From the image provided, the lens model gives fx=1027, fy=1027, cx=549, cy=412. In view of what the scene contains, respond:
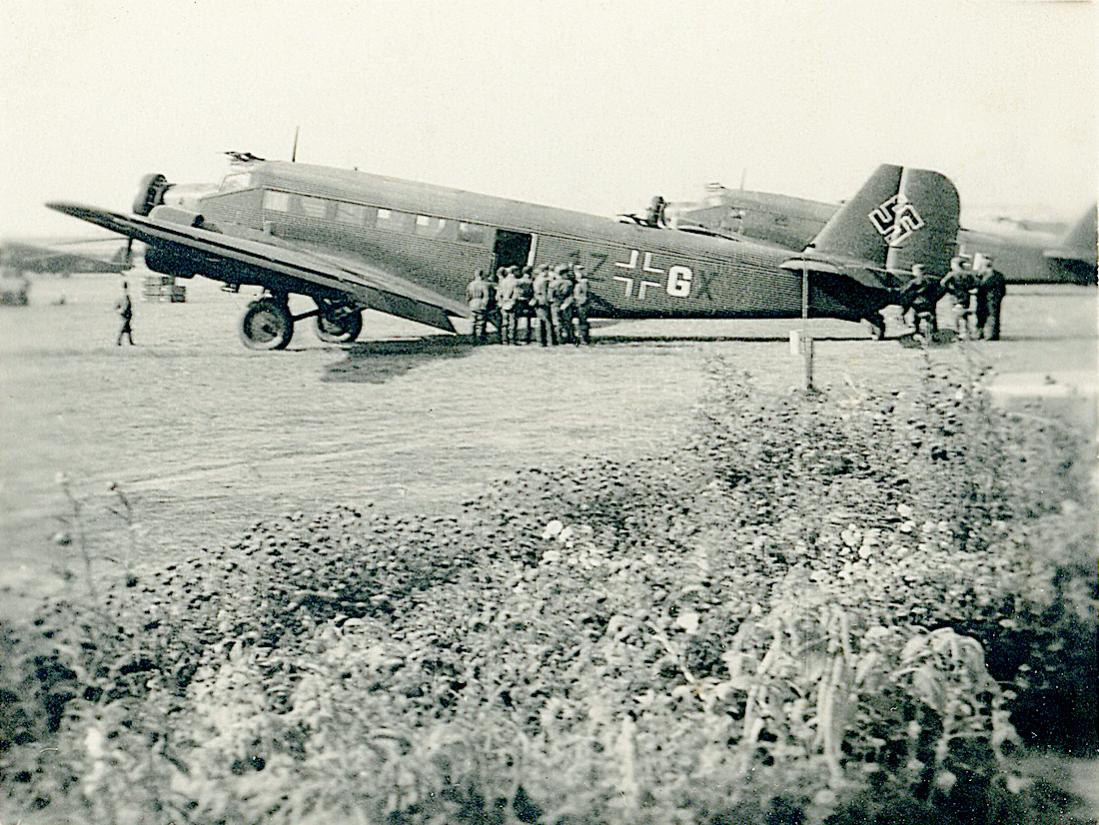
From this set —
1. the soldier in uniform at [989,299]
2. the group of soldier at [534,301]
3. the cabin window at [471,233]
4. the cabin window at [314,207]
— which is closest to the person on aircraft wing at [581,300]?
the group of soldier at [534,301]

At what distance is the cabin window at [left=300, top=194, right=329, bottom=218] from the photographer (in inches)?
183

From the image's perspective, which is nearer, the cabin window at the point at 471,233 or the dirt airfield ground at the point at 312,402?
the dirt airfield ground at the point at 312,402

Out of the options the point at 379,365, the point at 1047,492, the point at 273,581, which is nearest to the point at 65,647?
the point at 273,581

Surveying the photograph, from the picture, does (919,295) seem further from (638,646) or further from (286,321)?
(286,321)

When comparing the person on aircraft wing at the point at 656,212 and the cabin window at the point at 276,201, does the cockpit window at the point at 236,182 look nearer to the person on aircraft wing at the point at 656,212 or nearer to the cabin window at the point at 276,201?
the cabin window at the point at 276,201

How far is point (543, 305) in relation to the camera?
4543 mm

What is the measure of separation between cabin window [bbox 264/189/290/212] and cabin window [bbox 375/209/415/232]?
42 cm

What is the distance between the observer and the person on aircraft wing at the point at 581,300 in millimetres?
4613

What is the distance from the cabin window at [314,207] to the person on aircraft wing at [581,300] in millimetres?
1183

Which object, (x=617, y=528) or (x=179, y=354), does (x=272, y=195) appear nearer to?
(x=179, y=354)

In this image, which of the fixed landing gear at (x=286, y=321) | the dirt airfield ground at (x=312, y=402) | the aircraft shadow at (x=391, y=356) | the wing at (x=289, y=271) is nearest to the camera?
the dirt airfield ground at (x=312, y=402)

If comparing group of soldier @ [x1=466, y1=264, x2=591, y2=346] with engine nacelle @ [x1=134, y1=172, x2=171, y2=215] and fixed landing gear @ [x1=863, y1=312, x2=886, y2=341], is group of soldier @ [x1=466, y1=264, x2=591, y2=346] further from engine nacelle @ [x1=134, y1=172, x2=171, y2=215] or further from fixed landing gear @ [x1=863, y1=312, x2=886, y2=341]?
engine nacelle @ [x1=134, y1=172, x2=171, y2=215]

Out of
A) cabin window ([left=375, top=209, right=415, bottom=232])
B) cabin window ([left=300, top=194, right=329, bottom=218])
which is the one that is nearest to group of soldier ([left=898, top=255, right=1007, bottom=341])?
cabin window ([left=375, top=209, right=415, bottom=232])

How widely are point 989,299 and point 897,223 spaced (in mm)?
521
